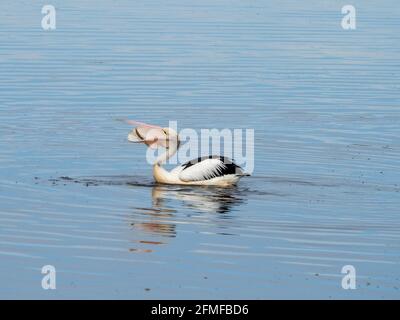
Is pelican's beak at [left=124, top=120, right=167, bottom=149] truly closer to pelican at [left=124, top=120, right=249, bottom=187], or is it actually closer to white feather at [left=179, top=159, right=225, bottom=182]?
pelican at [left=124, top=120, right=249, bottom=187]

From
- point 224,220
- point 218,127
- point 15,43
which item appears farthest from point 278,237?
point 15,43

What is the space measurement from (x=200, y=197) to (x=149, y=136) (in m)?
1.83

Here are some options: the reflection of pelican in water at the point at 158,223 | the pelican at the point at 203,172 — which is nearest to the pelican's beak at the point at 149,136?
the pelican at the point at 203,172

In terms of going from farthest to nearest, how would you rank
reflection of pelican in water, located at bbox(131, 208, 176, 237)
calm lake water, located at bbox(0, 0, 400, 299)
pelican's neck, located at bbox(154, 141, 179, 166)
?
1. pelican's neck, located at bbox(154, 141, 179, 166)
2. reflection of pelican in water, located at bbox(131, 208, 176, 237)
3. calm lake water, located at bbox(0, 0, 400, 299)

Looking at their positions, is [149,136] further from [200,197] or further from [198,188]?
[200,197]

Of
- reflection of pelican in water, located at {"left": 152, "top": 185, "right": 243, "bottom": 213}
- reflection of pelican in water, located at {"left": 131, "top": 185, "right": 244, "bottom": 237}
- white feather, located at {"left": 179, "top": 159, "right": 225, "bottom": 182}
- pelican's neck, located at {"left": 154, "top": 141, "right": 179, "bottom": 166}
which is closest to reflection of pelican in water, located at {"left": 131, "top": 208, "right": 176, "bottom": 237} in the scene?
reflection of pelican in water, located at {"left": 131, "top": 185, "right": 244, "bottom": 237}

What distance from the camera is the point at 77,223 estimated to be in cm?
1380

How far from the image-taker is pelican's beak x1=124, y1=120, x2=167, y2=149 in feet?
56.5

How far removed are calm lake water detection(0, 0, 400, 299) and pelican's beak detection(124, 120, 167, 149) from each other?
37 centimetres

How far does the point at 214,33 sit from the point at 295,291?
22.3 m

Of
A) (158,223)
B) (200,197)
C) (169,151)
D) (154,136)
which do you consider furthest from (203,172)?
(158,223)

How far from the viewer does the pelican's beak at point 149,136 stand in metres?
17.2

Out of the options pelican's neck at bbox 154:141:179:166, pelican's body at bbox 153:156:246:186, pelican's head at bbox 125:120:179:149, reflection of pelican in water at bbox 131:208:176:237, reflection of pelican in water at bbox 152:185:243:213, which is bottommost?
reflection of pelican in water at bbox 131:208:176:237

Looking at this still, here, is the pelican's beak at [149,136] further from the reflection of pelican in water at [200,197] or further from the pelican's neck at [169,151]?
the reflection of pelican in water at [200,197]
